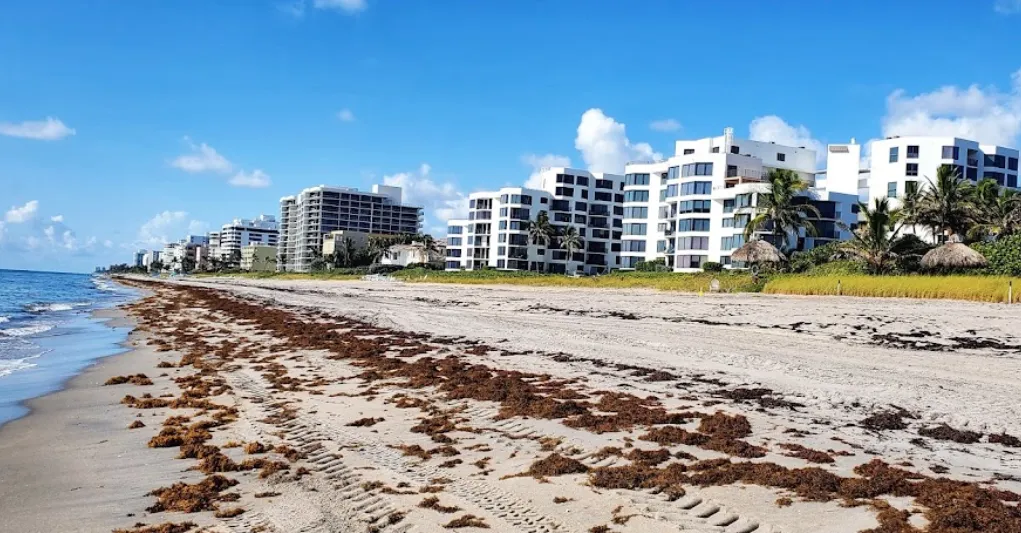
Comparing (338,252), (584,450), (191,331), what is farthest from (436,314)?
(338,252)

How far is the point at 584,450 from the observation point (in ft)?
25.4

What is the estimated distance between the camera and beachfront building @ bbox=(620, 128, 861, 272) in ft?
214

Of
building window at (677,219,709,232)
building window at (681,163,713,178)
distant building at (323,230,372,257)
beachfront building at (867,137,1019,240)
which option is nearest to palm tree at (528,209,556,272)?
building window at (681,163,713,178)

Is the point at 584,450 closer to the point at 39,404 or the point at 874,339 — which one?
the point at 39,404

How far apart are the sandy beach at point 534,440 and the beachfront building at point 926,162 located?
2249 inches

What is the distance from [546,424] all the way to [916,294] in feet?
96.4

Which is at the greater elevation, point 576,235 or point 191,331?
point 576,235

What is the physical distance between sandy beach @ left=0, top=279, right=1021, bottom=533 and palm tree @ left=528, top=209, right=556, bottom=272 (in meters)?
78.0

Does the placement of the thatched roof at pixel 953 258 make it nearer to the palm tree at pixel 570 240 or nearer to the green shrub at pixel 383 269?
the palm tree at pixel 570 240

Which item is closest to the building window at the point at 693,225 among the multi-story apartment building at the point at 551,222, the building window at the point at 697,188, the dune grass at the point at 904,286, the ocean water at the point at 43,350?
the building window at the point at 697,188

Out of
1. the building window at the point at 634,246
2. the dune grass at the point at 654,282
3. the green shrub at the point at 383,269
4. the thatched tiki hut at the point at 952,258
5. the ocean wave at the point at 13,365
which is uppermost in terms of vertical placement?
the building window at the point at 634,246

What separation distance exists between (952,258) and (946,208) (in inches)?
399

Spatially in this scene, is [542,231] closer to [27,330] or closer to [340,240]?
[27,330]

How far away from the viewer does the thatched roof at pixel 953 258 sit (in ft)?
129
